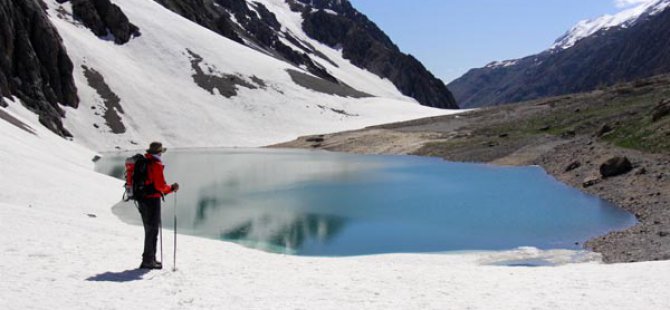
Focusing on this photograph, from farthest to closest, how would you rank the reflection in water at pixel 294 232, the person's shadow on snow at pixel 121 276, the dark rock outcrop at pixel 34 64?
1. the dark rock outcrop at pixel 34 64
2. the reflection in water at pixel 294 232
3. the person's shadow on snow at pixel 121 276

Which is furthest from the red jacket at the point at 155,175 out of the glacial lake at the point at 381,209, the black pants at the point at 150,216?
the glacial lake at the point at 381,209

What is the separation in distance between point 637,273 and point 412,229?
52.1 ft

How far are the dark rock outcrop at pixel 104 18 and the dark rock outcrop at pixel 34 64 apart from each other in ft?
105

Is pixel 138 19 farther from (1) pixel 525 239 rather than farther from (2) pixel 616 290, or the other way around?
(2) pixel 616 290

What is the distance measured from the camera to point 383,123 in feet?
400

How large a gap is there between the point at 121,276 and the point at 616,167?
38330 mm

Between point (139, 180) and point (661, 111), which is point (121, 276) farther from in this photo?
point (661, 111)

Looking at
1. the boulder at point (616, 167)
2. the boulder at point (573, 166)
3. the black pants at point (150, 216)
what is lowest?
the black pants at point (150, 216)

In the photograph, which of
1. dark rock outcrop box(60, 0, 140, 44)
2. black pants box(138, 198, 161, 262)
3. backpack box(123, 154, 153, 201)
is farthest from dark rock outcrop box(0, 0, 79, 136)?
black pants box(138, 198, 161, 262)

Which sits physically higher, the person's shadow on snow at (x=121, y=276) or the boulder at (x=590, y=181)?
the boulder at (x=590, y=181)

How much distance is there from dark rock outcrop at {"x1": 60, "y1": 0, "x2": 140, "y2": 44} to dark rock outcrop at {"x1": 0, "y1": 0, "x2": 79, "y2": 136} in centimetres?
3203

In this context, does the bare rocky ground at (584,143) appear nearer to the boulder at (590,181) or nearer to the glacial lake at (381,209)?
the boulder at (590,181)

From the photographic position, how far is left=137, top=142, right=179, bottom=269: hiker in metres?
14.1

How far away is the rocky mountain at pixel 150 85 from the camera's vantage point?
82000 millimetres
